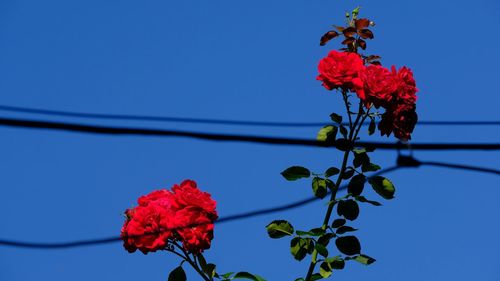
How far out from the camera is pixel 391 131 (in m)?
3.83

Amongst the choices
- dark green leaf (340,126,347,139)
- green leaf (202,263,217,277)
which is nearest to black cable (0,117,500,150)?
dark green leaf (340,126,347,139)

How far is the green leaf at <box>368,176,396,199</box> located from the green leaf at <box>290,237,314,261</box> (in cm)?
37

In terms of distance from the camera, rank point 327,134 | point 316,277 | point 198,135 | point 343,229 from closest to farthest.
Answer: point 198,135
point 316,277
point 343,229
point 327,134

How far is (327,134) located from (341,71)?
0.28 metres

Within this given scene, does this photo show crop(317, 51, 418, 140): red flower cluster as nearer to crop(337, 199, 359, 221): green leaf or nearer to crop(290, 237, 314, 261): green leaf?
crop(337, 199, 359, 221): green leaf

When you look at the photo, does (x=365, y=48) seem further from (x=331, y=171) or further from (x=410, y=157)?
(x=410, y=157)

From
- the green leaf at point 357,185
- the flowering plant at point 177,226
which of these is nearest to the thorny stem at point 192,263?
the flowering plant at point 177,226

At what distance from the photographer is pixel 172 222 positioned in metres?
3.74

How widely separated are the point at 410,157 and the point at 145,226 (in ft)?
4.03

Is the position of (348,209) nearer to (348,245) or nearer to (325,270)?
(348,245)

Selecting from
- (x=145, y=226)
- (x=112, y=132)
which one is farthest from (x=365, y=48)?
(x=112, y=132)

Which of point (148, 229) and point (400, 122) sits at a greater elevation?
point (400, 122)

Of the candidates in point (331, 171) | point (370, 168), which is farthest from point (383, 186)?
point (331, 171)

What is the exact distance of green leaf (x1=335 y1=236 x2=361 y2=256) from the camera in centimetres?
377
